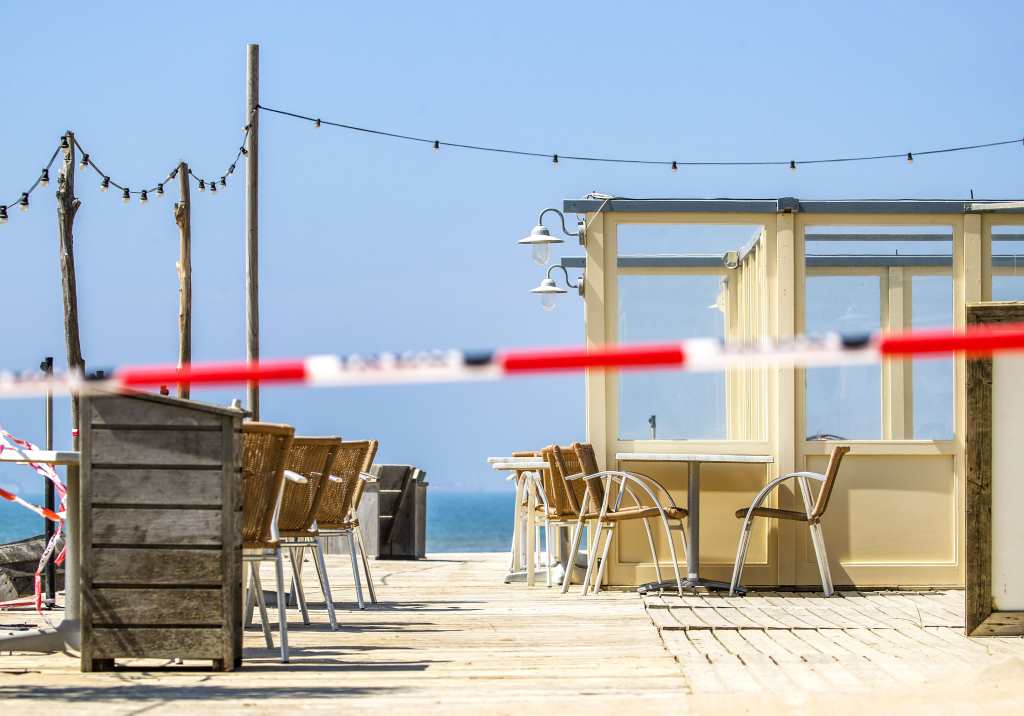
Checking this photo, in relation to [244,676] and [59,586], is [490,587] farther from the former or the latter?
[244,676]

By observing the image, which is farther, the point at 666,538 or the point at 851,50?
the point at 851,50

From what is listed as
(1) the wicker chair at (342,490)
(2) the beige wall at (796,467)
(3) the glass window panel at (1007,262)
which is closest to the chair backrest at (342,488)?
(1) the wicker chair at (342,490)

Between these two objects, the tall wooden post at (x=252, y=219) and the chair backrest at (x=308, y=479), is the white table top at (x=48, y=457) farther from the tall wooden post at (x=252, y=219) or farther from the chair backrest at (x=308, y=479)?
the tall wooden post at (x=252, y=219)

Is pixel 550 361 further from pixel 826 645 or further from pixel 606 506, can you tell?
pixel 606 506

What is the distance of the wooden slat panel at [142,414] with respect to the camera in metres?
4.79

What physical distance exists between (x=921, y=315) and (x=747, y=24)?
1282 inches

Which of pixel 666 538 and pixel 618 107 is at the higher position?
pixel 618 107

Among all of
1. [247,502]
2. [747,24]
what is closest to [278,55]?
[247,502]

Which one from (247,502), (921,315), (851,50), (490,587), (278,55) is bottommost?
(490,587)

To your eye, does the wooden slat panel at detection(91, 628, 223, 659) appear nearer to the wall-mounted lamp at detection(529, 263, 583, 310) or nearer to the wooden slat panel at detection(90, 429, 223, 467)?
the wooden slat panel at detection(90, 429, 223, 467)

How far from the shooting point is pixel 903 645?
562 cm

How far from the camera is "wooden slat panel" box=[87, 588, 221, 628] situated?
4.76 metres

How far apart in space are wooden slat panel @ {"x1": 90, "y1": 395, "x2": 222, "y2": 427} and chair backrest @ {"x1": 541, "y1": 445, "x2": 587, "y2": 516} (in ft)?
12.1

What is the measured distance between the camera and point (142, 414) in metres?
4.80
